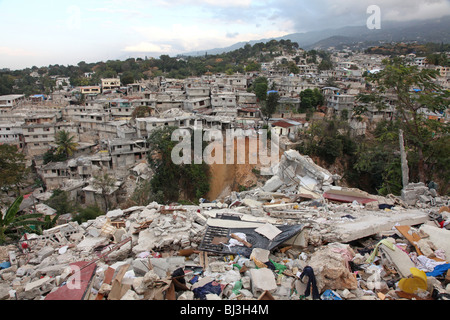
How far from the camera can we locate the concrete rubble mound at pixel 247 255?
4281 mm

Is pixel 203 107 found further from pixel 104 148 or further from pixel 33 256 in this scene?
pixel 33 256

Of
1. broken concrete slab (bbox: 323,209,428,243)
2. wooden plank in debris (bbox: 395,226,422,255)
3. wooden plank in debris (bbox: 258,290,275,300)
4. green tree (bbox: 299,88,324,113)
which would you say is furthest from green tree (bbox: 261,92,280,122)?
wooden plank in debris (bbox: 258,290,275,300)

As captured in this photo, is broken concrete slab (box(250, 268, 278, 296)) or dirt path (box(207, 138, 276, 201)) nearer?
broken concrete slab (box(250, 268, 278, 296))

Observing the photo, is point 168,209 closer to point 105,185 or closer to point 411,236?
point 411,236

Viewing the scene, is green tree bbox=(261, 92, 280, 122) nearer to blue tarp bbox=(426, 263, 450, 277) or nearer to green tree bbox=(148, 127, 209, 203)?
green tree bbox=(148, 127, 209, 203)

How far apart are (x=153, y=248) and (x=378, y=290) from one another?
4.26 m

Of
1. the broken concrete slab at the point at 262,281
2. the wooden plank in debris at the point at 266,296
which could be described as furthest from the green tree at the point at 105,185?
the wooden plank in debris at the point at 266,296

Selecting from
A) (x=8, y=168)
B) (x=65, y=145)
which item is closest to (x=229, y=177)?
(x=8, y=168)

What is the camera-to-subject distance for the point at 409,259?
15.7ft

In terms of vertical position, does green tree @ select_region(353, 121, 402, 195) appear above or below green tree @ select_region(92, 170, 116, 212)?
above

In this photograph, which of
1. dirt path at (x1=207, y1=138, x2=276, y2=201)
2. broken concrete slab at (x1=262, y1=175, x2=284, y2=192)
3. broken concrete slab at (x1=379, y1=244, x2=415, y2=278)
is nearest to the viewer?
broken concrete slab at (x1=379, y1=244, x2=415, y2=278)

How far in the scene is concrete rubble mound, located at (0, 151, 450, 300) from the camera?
4281 millimetres

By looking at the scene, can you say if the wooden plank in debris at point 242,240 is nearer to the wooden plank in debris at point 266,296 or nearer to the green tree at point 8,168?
the wooden plank in debris at point 266,296

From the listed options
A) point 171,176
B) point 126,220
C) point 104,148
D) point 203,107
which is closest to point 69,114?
point 104,148
